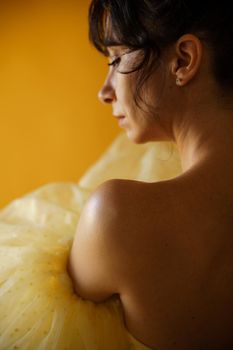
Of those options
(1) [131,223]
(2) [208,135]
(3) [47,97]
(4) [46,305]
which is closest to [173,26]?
(2) [208,135]

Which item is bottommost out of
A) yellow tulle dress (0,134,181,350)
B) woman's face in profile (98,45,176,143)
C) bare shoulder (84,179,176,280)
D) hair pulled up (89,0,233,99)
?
yellow tulle dress (0,134,181,350)

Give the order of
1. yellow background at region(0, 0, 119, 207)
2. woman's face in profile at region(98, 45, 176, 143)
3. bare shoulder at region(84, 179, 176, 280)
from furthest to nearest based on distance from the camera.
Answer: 1. yellow background at region(0, 0, 119, 207)
2. woman's face in profile at region(98, 45, 176, 143)
3. bare shoulder at region(84, 179, 176, 280)

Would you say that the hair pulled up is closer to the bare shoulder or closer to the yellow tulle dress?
the bare shoulder

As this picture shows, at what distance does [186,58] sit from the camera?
0.54 meters

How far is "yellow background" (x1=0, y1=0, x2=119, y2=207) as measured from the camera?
1464 millimetres

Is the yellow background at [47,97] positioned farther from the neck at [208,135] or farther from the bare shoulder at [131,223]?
the bare shoulder at [131,223]

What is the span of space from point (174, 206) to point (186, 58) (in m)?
0.22

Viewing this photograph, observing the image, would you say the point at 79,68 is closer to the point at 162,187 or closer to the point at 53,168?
the point at 53,168

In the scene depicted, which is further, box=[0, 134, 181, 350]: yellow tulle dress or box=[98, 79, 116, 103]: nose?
box=[98, 79, 116, 103]: nose

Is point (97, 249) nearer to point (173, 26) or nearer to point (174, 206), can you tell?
point (174, 206)

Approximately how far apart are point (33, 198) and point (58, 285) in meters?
0.40

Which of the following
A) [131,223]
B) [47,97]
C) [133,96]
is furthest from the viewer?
[47,97]

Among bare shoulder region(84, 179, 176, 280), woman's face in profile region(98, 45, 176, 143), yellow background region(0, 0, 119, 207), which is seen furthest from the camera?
yellow background region(0, 0, 119, 207)

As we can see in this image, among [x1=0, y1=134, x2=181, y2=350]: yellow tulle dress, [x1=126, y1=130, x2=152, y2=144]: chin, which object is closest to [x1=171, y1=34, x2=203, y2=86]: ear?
[x1=126, y1=130, x2=152, y2=144]: chin
